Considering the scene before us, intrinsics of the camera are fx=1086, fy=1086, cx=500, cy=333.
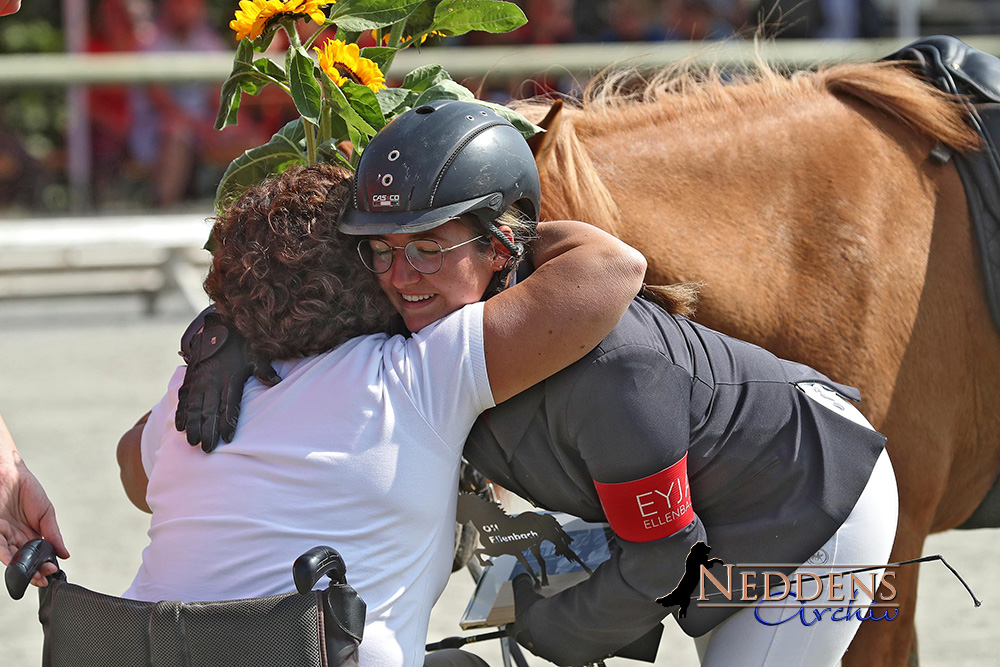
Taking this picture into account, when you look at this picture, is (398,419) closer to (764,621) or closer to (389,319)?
(389,319)

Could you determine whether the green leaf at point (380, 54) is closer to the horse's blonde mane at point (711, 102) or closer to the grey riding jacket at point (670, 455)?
the horse's blonde mane at point (711, 102)

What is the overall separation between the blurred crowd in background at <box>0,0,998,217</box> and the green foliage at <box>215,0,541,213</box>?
670 centimetres

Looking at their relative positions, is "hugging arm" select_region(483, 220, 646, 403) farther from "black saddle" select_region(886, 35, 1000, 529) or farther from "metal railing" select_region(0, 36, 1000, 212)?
"metal railing" select_region(0, 36, 1000, 212)

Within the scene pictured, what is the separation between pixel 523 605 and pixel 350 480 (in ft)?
1.77

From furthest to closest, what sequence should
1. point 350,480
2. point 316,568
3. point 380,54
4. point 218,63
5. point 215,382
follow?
point 218,63, point 380,54, point 215,382, point 350,480, point 316,568

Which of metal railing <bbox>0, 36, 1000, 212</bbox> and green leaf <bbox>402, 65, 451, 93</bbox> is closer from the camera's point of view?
green leaf <bbox>402, 65, 451, 93</bbox>

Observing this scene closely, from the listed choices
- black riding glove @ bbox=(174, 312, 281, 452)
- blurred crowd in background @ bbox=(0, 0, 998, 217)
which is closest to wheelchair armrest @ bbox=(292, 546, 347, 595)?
black riding glove @ bbox=(174, 312, 281, 452)

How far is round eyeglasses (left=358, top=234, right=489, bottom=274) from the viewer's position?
1811 millimetres

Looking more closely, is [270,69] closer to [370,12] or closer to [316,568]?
[370,12]

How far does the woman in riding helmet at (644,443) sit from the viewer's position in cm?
177

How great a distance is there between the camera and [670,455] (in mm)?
1747

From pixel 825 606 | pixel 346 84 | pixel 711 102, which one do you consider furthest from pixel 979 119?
pixel 346 84

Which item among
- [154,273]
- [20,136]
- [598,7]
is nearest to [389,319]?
[154,273]

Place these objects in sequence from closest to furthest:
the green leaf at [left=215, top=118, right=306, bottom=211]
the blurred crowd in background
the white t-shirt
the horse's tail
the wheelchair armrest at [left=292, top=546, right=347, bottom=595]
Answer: the wheelchair armrest at [left=292, top=546, right=347, bottom=595] → the white t-shirt → the green leaf at [left=215, top=118, right=306, bottom=211] → the horse's tail → the blurred crowd in background
